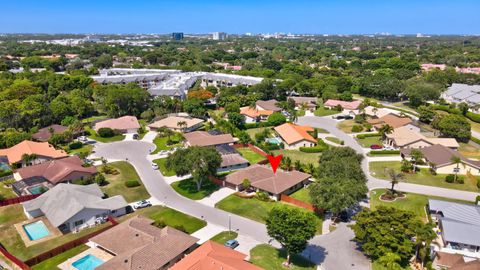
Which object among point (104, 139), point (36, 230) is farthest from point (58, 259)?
point (104, 139)

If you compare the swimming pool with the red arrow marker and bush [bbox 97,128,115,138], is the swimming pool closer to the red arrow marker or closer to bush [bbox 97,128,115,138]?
the red arrow marker

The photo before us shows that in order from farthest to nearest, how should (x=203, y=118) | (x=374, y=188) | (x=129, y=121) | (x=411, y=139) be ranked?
(x=203, y=118) < (x=129, y=121) < (x=411, y=139) < (x=374, y=188)

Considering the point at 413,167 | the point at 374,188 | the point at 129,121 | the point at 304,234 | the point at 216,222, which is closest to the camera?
the point at 304,234

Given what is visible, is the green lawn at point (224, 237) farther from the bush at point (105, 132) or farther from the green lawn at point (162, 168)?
the bush at point (105, 132)

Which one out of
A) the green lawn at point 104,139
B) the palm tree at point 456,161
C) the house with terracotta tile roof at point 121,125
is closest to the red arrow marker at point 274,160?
the palm tree at point 456,161

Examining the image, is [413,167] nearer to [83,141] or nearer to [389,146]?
[389,146]

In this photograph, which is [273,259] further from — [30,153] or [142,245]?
[30,153]

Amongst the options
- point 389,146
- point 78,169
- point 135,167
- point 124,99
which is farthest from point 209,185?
point 124,99

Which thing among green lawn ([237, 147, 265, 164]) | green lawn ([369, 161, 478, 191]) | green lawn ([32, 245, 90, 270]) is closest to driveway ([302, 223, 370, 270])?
green lawn ([369, 161, 478, 191])
